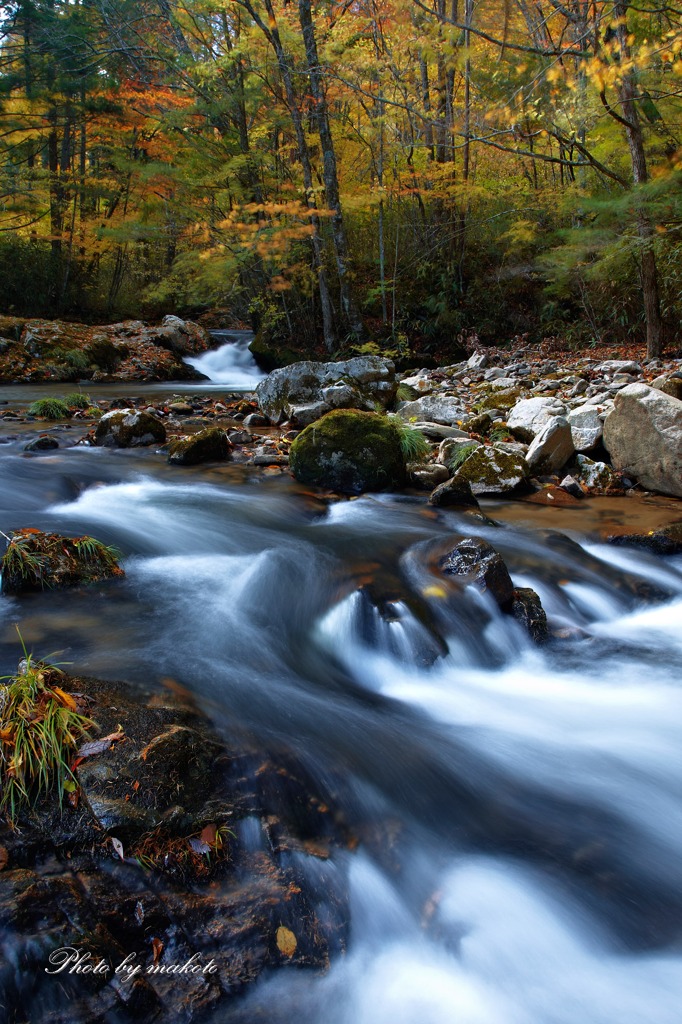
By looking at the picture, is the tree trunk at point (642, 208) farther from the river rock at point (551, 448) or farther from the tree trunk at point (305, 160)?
the tree trunk at point (305, 160)

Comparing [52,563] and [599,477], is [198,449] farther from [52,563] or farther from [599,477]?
[599,477]

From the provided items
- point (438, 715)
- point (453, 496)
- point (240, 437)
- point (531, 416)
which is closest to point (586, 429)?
point (531, 416)

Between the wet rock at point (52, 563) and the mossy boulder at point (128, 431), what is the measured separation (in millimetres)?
3976

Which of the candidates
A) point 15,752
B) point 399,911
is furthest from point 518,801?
point 15,752

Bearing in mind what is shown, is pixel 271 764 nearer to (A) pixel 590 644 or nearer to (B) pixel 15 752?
(B) pixel 15 752

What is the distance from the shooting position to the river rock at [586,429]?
695 centimetres

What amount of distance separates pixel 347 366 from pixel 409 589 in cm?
629

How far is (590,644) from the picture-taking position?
4.11m

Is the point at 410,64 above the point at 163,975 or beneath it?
above

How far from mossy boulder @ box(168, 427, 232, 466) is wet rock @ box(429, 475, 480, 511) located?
9.66 ft

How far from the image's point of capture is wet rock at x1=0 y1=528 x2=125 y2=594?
3.74m

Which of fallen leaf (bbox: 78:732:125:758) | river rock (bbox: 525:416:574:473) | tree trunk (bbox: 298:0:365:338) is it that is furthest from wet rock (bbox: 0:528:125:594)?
tree trunk (bbox: 298:0:365:338)

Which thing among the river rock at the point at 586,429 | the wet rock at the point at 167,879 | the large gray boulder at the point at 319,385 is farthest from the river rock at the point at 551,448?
the wet rock at the point at 167,879

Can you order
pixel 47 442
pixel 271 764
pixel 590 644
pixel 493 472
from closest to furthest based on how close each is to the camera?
1. pixel 271 764
2. pixel 590 644
3. pixel 493 472
4. pixel 47 442
